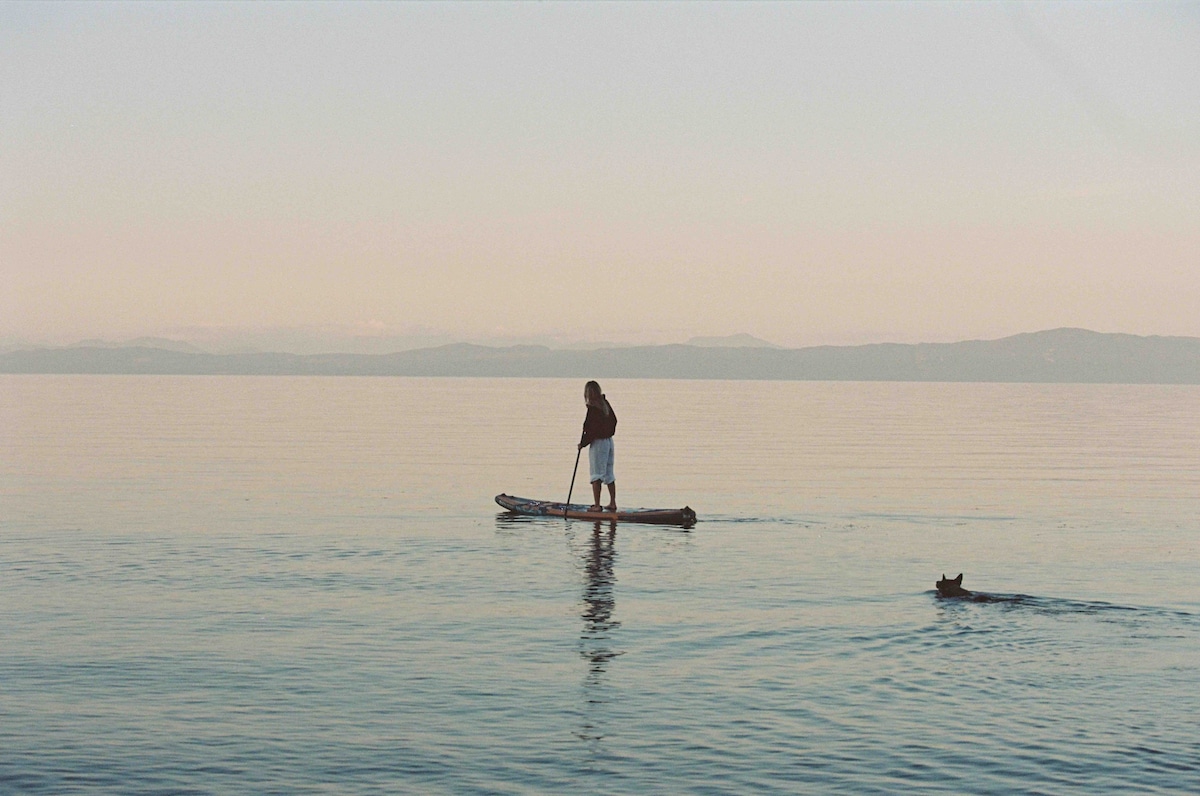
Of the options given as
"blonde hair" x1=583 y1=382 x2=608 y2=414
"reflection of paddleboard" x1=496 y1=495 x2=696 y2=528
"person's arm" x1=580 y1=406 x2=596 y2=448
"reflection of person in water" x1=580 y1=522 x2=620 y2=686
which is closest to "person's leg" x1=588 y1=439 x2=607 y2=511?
"person's arm" x1=580 y1=406 x2=596 y2=448

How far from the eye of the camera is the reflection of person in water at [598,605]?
49.4ft

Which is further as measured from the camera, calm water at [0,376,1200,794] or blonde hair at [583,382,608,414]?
blonde hair at [583,382,608,414]

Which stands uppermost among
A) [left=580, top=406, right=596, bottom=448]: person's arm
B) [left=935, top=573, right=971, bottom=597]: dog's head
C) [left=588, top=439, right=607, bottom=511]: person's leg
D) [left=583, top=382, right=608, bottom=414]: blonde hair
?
[left=583, top=382, right=608, bottom=414]: blonde hair

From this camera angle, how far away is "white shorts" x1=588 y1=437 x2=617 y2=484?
96.1 feet

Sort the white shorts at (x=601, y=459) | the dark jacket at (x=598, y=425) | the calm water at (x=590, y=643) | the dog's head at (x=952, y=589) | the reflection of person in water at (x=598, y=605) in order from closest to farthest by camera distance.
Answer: the calm water at (x=590, y=643) → the reflection of person in water at (x=598, y=605) → the dog's head at (x=952, y=589) → the dark jacket at (x=598, y=425) → the white shorts at (x=601, y=459)

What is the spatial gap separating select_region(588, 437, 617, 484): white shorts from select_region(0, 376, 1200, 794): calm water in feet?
6.02

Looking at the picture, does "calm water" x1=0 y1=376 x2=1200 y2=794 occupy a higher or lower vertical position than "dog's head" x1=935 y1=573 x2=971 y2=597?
lower

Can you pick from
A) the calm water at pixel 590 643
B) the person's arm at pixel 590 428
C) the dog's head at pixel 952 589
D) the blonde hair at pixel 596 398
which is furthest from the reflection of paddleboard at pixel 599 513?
the dog's head at pixel 952 589

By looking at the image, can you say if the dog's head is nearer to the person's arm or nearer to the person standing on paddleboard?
the person standing on paddleboard

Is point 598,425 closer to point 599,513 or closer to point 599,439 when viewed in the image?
point 599,439

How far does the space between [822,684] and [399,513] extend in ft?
57.8

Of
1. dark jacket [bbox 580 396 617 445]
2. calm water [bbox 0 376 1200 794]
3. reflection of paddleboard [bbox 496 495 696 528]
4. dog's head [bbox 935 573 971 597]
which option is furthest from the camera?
dark jacket [bbox 580 396 617 445]

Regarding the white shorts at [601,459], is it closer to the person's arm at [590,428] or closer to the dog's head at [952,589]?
the person's arm at [590,428]

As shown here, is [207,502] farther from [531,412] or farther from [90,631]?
[531,412]
